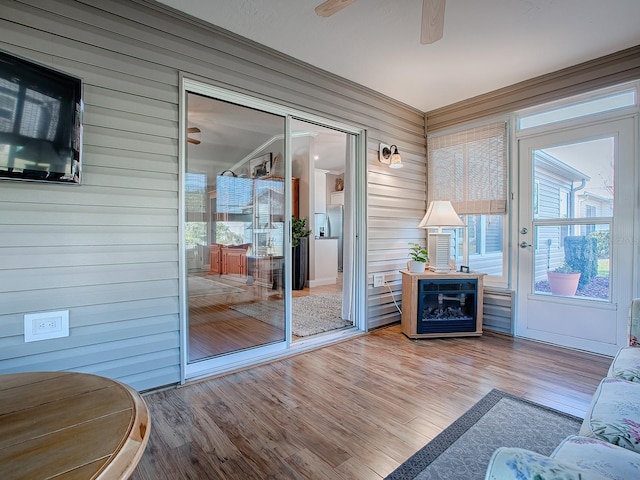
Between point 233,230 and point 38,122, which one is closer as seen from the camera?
point 38,122

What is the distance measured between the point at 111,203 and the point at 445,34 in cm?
268

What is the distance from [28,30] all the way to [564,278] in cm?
439

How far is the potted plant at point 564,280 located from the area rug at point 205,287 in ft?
9.89

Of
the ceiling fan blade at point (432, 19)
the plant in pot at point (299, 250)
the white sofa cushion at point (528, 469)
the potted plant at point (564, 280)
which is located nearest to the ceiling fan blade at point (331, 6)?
the ceiling fan blade at point (432, 19)

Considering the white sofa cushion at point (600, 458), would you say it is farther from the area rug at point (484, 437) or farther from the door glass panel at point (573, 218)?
the door glass panel at point (573, 218)

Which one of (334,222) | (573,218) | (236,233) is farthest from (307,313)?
(334,222)

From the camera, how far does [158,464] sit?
1.51 metres

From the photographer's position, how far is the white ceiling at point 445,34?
222 cm

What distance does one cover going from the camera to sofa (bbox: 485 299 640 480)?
57cm

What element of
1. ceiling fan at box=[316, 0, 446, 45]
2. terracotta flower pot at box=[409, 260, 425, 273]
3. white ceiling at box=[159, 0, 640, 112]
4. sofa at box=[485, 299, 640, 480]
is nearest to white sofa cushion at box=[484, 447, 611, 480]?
sofa at box=[485, 299, 640, 480]

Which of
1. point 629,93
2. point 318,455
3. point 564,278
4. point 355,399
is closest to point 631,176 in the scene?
point 629,93

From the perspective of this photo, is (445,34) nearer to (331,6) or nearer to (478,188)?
(331,6)

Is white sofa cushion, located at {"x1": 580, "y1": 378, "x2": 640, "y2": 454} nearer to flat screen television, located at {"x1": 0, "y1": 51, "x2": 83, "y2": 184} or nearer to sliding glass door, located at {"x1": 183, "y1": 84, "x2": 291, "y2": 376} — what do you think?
sliding glass door, located at {"x1": 183, "y1": 84, "x2": 291, "y2": 376}

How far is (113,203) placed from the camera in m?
2.01
